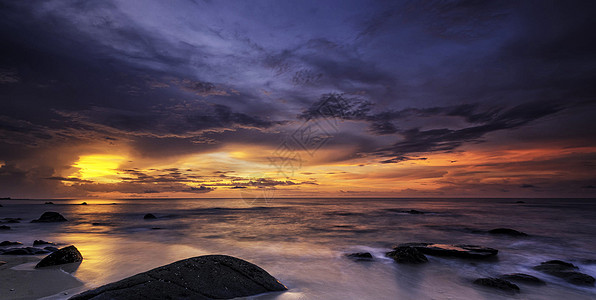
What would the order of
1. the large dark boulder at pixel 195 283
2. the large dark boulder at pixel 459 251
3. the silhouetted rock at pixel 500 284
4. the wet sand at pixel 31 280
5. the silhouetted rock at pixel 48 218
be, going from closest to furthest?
the large dark boulder at pixel 195 283
the wet sand at pixel 31 280
the silhouetted rock at pixel 500 284
the large dark boulder at pixel 459 251
the silhouetted rock at pixel 48 218

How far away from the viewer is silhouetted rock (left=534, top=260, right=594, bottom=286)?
7348mm

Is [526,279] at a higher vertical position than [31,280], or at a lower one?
higher

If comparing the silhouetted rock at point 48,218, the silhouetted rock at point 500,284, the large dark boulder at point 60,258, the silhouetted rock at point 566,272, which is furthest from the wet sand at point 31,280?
the silhouetted rock at point 48,218

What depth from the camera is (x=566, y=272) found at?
25.7ft

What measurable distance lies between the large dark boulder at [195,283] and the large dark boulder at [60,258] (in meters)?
4.51

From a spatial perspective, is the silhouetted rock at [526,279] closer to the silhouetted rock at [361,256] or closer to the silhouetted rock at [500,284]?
the silhouetted rock at [500,284]

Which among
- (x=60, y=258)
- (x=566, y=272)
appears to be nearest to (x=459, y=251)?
(x=566, y=272)

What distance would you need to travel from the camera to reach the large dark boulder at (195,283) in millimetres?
4328

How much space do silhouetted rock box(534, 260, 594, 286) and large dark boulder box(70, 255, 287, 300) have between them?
26.9 feet

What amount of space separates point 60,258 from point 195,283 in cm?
575

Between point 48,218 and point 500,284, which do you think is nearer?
point 500,284

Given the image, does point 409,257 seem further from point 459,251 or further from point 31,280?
point 31,280

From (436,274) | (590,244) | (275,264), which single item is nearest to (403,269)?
(436,274)

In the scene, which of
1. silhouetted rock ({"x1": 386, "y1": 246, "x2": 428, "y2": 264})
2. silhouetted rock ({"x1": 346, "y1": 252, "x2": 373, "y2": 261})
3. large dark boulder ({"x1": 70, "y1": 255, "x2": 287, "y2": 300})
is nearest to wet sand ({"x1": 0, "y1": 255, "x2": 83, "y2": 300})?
large dark boulder ({"x1": 70, "y1": 255, "x2": 287, "y2": 300})
